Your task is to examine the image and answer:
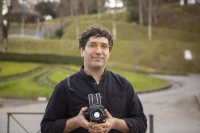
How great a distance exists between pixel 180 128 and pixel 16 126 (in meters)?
5.44

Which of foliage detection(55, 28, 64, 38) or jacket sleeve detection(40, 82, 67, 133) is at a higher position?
jacket sleeve detection(40, 82, 67, 133)

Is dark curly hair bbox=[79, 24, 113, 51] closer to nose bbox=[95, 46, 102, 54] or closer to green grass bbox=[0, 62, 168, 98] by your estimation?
nose bbox=[95, 46, 102, 54]

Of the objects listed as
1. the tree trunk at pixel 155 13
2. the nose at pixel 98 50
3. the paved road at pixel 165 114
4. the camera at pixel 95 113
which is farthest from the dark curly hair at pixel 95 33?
the tree trunk at pixel 155 13

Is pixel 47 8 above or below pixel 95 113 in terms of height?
above

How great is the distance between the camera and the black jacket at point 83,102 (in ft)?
8.09

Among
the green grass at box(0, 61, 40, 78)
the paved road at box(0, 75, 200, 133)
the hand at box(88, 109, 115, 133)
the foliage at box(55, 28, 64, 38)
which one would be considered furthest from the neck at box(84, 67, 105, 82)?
the foliage at box(55, 28, 64, 38)

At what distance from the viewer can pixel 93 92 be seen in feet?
8.11

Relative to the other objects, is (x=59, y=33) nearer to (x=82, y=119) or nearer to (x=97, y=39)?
(x=97, y=39)

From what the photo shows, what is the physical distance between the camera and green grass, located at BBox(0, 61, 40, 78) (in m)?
27.1

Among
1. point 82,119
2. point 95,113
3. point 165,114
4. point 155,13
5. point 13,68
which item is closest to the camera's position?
point 95,113

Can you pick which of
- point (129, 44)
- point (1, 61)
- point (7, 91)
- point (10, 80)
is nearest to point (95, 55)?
point (7, 91)

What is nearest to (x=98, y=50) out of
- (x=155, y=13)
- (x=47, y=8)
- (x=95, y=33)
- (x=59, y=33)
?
(x=95, y=33)

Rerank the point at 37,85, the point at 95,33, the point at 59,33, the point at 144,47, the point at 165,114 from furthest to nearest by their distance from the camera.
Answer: the point at 59,33 < the point at 144,47 < the point at 37,85 < the point at 165,114 < the point at 95,33

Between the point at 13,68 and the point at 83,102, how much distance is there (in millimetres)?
28285
